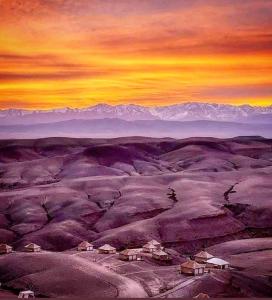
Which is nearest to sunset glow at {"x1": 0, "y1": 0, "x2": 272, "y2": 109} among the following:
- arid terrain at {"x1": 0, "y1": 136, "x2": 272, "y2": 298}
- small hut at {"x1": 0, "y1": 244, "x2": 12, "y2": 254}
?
arid terrain at {"x1": 0, "y1": 136, "x2": 272, "y2": 298}

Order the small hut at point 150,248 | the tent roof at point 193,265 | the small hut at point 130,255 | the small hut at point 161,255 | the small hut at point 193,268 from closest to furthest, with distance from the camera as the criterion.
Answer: the small hut at point 193,268
the tent roof at point 193,265
the small hut at point 130,255
the small hut at point 161,255
the small hut at point 150,248

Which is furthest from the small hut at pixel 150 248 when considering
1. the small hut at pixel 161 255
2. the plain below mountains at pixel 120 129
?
the plain below mountains at pixel 120 129

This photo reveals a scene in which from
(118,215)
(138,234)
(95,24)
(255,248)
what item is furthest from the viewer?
(118,215)

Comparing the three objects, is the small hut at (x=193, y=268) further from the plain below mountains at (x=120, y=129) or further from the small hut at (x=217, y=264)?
the plain below mountains at (x=120, y=129)

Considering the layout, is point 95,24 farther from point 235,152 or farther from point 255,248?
point 235,152

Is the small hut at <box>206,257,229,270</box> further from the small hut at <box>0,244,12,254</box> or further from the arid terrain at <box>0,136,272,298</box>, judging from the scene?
the small hut at <box>0,244,12,254</box>

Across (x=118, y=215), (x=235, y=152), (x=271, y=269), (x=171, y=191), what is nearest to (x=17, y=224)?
(x=118, y=215)
